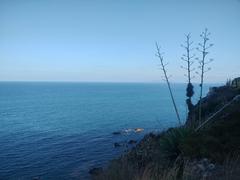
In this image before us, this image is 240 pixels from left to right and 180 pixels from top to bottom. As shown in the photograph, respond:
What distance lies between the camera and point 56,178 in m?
22.2

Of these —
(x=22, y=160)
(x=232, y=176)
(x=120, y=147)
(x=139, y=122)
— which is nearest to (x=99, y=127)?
(x=139, y=122)

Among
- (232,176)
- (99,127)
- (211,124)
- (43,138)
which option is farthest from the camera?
(99,127)

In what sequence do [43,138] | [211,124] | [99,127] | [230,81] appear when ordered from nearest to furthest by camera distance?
[211,124] → [230,81] → [43,138] → [99,127]

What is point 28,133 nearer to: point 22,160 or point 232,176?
point 22,160

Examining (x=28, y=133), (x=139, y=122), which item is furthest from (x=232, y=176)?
(x=139, y=122)

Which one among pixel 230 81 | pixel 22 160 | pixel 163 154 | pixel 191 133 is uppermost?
pixel 230 81

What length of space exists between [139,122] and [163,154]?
3827 centimetres

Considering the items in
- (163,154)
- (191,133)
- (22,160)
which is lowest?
(22,160)

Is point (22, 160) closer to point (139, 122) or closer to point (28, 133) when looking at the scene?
point (28, 133)

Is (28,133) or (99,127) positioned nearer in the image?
(28,133)

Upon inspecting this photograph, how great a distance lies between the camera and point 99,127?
1761 inches

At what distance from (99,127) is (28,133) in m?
10.4

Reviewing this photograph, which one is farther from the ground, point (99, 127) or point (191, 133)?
point (191, 133)

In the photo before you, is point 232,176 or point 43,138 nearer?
point 232,176
